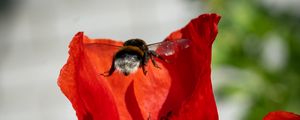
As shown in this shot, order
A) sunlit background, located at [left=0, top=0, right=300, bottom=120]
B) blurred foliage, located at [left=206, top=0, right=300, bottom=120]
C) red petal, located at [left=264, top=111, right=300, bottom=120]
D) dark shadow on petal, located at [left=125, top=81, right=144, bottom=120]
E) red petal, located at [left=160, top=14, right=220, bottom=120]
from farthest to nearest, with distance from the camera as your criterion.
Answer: sunlit background, located at [left=0, top=0, right=300, bottom=120], blurred foliage, located at [left=206, top=0, right=300, bottom=120], dark shadow on petal, located at [left=125, top=81, right=144, bottom=120], red petal, located at [left=160, top=14, right=220, bottom=120], red petal, located at [left=264, top=111, right=300, bottom=120]

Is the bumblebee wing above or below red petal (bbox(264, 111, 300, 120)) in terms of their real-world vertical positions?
above

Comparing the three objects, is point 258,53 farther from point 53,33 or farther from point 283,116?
point 53,33

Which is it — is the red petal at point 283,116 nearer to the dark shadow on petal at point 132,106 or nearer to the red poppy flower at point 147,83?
the red poppy flower at point 147,83

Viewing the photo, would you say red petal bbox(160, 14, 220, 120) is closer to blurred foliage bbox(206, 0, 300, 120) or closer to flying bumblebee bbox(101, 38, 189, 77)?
flying bumblebee bbox(101, 38, 189, 77)

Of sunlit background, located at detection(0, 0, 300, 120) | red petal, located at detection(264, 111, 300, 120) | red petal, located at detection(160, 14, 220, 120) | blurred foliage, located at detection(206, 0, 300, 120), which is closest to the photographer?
red petal, located at detection(264, 111, 300, 120)

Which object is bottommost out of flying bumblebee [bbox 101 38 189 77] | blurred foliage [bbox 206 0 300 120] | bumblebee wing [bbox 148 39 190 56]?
blurred foliage [bbox 206 0 300 120]

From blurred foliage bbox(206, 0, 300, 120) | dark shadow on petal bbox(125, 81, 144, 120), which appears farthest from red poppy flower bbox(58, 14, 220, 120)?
blurred foliage bbox(206, 0, 300, 120)

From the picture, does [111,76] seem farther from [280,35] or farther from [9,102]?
[9,102]

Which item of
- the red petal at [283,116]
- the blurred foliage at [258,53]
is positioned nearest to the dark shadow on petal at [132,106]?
the red petal at [283,116]
